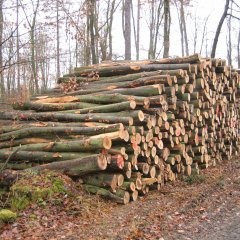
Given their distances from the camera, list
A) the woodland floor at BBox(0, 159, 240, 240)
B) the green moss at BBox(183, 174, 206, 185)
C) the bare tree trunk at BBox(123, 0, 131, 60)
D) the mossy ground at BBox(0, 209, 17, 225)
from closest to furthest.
Answer: the woodland floor at BBox(0, 159, 240, 240) < the mossy ground at BBox(0, 209, 17, 225) < the green moss at BBox(183, 174, 206, 185) < the bare tree trunk at BBox(123, 0, 131, 60)

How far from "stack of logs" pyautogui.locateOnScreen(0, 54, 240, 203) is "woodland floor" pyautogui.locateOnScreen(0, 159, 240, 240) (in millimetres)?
526

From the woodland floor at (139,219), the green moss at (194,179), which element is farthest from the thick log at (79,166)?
the green moss at (194,179)

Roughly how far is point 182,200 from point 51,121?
3361 millimetres

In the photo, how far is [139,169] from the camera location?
8.06 meters

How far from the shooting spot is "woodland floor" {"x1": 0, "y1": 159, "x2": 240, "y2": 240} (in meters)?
5.78

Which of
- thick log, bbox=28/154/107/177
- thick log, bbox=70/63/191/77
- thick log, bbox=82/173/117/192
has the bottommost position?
thick log, bbox=82/173/117/192

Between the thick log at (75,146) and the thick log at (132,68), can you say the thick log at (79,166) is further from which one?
the thick log at (132,68)

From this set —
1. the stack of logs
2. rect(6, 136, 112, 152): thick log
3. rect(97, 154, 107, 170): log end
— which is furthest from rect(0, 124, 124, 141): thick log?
rect(97, 154, 107, 170): log end

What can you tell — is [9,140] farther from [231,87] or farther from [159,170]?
[231,87]

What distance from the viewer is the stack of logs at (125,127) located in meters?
7.34

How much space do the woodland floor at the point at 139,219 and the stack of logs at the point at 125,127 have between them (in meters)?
0.53

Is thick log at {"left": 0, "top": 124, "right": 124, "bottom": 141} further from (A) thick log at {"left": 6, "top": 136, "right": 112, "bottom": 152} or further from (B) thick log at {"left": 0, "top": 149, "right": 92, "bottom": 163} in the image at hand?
(B) thick log at {"left": 0, "top": 149, "right": 92, "bottom": 163}

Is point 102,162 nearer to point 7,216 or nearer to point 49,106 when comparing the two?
point 7,216

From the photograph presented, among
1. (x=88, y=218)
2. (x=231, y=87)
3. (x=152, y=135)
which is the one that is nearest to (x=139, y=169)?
(x=152, y=135)
